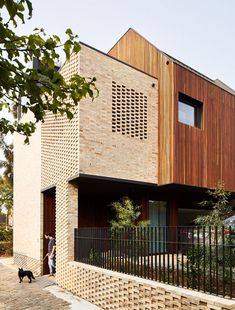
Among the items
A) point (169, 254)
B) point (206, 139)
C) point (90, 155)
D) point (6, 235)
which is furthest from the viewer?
point (6, 235)

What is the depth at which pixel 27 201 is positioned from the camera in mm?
18203

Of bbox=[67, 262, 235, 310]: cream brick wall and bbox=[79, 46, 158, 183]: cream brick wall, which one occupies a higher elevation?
bbox=[79, 46, 158, 183]: cream brick wall

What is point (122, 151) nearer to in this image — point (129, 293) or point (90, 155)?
point (90, 155)

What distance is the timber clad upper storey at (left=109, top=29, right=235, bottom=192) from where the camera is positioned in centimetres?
1417

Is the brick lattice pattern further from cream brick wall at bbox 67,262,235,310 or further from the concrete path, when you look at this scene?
the concrete path

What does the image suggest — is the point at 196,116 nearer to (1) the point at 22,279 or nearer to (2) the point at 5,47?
(1) the point at 22,279

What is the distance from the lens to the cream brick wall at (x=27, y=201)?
53.8ft

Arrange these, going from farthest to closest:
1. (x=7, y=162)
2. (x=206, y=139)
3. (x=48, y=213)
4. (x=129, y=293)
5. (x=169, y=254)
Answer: (x=7, y=162) < (x=48, y=213) < (x=206, y=139) < (x=129, y=293) < (x=169, y=254)

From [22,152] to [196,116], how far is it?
944cm

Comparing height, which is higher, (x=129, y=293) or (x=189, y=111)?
(x=189, y=111)

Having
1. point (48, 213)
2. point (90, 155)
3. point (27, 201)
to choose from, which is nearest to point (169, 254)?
point (90, 155)

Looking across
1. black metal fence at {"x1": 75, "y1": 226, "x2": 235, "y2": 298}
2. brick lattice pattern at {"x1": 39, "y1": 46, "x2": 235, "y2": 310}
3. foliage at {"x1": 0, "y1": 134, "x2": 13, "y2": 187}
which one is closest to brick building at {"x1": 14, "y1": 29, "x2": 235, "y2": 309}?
brick lattice pattern at {"x1": 39, "y1": 46, "x2": 235, "y2": 310}

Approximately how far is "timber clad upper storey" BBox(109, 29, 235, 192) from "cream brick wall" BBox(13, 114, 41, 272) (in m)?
5.71

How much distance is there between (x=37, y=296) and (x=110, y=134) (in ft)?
19.5
